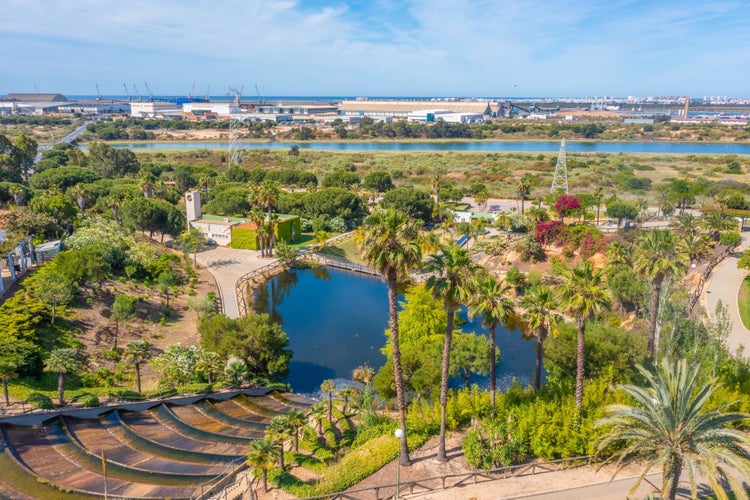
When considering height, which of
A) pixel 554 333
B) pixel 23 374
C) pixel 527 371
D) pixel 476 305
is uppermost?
pixel 476 305

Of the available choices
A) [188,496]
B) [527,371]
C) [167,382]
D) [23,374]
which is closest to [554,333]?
[527,371]

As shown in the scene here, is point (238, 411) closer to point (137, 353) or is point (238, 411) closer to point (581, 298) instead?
point (137, 353)

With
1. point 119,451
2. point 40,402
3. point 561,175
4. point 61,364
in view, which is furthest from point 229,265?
point 561,175

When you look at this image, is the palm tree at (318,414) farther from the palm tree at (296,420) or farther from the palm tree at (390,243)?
the palm tree at (390,243)

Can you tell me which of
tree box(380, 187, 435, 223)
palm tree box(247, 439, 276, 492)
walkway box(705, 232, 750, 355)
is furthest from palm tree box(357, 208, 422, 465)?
tree box(380, 187, 435, 223)

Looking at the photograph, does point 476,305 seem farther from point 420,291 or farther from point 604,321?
point 604,321

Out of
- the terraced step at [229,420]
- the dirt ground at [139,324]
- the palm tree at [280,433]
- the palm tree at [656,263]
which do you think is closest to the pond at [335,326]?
the terraced step at [229,420]
